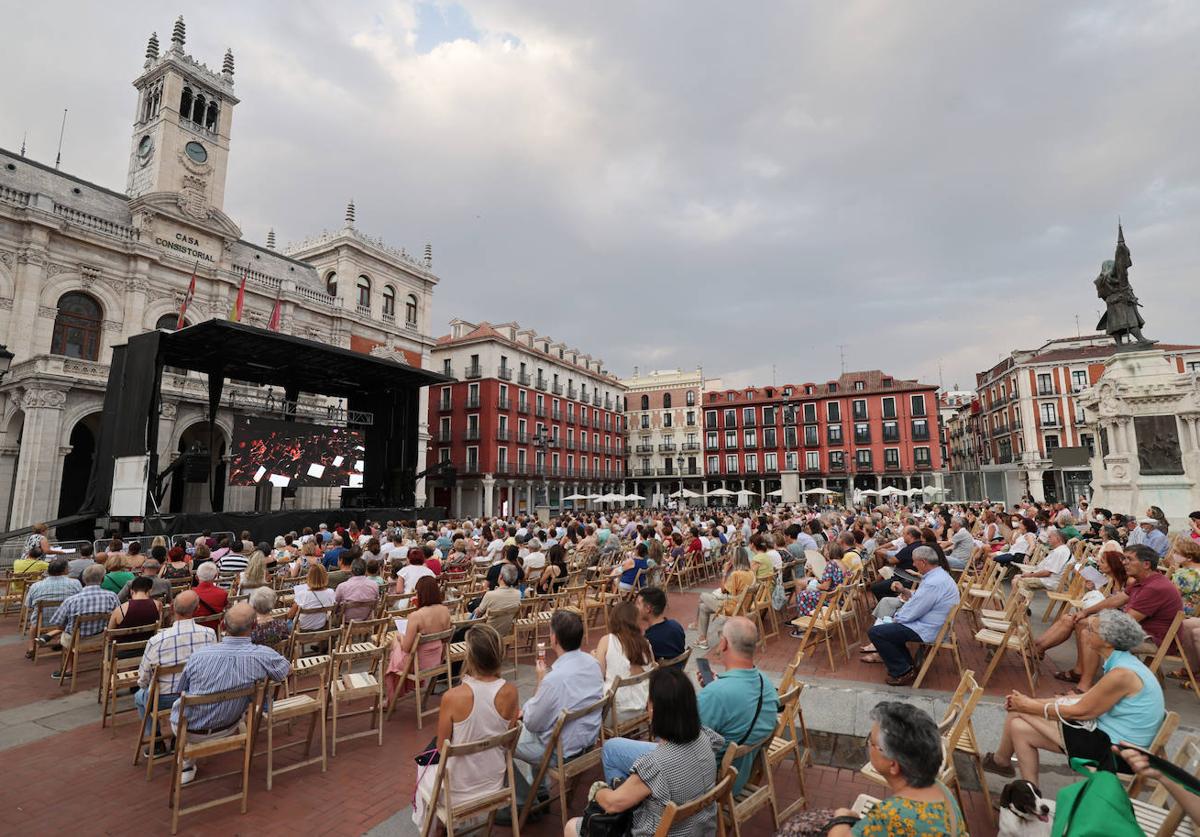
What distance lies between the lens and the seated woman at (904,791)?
1.88m

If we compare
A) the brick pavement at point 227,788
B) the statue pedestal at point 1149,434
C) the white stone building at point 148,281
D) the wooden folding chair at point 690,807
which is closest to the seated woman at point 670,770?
the wooden folding chair at point 690,807

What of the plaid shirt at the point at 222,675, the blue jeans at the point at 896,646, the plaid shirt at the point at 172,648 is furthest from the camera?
the blue jeans at the point at 896,646

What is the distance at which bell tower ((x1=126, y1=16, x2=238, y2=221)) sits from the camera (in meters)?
24.2

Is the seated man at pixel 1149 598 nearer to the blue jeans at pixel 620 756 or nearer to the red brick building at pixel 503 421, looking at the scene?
the blue jeans at pixel 620 756

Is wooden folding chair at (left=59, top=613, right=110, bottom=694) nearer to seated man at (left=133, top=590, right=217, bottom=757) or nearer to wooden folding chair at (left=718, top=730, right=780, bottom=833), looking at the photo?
Answer: seated man at (left=133, top=590, right=217, bottom=757)

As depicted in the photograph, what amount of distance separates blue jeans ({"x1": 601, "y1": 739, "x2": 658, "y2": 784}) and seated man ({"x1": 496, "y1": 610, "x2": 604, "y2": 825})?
419mm

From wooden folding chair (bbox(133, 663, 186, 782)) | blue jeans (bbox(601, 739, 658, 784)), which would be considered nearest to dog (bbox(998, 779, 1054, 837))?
blue jeans (bbox(601, 739, 658, 784))

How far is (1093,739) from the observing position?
9.32ft

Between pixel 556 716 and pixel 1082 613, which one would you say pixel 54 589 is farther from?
pixel 1082 613

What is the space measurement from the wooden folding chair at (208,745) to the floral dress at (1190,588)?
7645 mm

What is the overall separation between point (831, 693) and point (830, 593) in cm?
128

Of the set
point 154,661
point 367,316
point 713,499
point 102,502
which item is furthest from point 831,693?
point 713,499

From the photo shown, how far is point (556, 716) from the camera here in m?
3.13

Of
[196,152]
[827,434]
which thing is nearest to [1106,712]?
[196,152]
